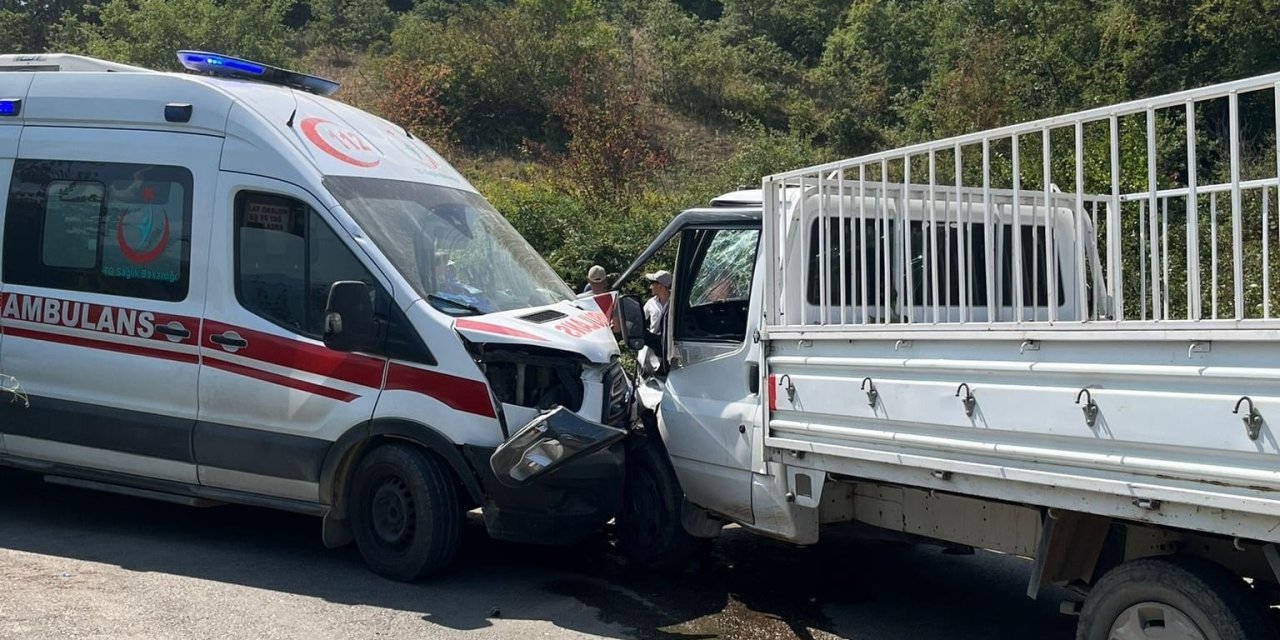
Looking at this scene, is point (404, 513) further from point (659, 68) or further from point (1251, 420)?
point (659, 68)

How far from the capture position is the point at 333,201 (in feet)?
22.0

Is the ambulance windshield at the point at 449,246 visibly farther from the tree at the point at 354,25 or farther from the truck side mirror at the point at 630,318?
the tree at the point at 354,25

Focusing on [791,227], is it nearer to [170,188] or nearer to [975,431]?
[975,431]

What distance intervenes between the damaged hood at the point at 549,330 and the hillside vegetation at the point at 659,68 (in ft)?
24.2

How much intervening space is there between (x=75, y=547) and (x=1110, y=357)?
5937mm

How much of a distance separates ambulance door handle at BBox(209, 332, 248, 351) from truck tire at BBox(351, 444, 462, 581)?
3.32 ft

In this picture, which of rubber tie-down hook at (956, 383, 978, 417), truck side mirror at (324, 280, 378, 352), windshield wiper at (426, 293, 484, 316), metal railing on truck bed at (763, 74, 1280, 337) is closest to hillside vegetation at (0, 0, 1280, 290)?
windshield wiper at (426, 293, 484, 316)

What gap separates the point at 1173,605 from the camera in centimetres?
→ 420

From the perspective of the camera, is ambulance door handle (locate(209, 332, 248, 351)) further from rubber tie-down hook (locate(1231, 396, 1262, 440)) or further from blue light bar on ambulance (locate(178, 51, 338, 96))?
rubber tie-down hook (locate(1231, 396, 1262, 440))

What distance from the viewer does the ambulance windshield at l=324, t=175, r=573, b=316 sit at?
6715 mm

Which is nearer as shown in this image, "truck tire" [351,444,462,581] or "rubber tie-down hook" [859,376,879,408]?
"rubber tie-down hook" [859,376,879,408]

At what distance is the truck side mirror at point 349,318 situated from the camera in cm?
635

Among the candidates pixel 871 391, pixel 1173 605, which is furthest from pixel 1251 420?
pixel 871 391

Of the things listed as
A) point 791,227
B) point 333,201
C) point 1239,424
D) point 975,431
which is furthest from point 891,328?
point 333,201
